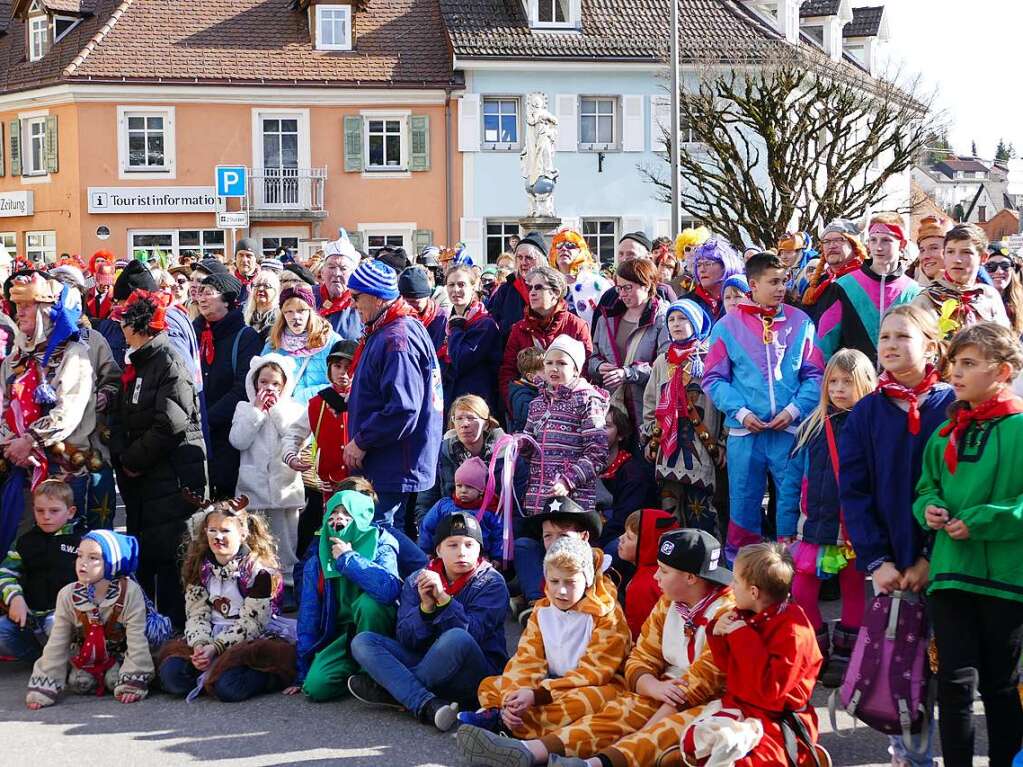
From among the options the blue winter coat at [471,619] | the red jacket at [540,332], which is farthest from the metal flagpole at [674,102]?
the blue winter coat at [471,619]

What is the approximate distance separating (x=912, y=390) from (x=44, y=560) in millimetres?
4748

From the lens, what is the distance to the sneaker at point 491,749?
17.1 feet

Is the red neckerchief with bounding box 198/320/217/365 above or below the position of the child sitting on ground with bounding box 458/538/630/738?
above

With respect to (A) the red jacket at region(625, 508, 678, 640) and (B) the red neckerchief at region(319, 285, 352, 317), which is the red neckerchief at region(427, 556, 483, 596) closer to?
(A) the red jacket at region(625, 508, 678, 640)

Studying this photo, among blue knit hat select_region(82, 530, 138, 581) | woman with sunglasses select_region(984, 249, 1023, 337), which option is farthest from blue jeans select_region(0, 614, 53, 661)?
woman with sunglasses select_region(984, 249, 1023, 337)

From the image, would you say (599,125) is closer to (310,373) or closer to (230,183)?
(230,183)

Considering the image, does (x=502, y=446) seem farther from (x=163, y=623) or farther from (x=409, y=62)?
(x=409, y=62)

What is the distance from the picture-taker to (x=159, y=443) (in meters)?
7.34

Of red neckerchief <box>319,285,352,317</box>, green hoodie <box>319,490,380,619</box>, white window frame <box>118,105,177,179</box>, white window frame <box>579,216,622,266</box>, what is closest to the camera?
green hoodie <box>319,490,380,619</box>

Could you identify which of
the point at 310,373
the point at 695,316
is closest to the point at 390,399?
the point at 310,373

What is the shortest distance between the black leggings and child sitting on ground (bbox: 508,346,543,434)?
3.87m

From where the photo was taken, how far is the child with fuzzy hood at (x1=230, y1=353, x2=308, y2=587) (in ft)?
26.8

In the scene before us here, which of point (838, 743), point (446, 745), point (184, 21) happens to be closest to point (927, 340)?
point (838, 743)

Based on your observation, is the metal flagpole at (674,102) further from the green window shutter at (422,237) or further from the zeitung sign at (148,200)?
the zeitung sign at (148,200)
